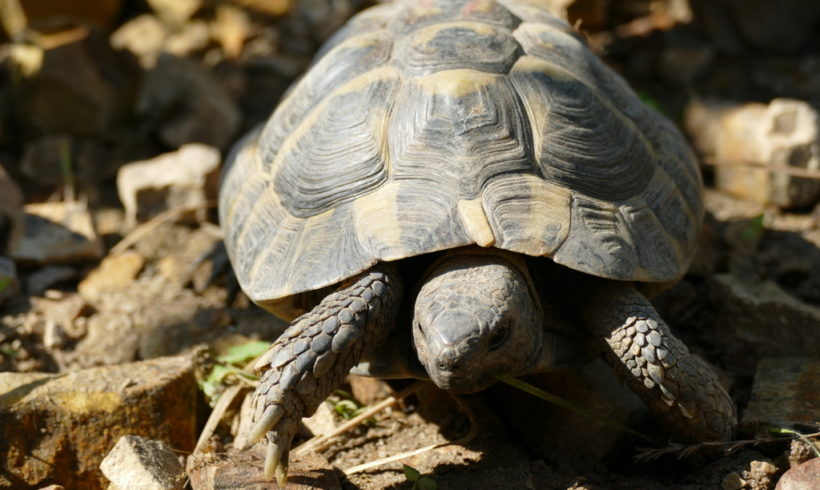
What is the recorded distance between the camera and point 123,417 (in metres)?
2.74

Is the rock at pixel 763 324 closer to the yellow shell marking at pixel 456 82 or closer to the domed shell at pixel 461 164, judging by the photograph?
the domed shell at pixel 461 164

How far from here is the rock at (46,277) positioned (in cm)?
384

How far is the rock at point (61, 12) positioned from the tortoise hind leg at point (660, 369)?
408 cm

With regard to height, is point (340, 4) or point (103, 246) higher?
point (340, 4)

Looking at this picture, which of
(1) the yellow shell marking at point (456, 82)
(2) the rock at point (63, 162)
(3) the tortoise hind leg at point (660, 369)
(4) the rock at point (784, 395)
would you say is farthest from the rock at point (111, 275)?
(4) the rock at point (784, 395)

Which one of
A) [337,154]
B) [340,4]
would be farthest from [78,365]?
[340,4]

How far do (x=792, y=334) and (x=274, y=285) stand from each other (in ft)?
6.56

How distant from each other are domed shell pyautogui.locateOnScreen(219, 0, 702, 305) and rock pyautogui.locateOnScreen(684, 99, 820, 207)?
110 cm

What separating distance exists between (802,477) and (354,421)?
1.42m

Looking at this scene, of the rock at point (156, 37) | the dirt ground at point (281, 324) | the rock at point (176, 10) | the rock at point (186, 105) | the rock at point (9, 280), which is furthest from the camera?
the rock at point (176, 10)

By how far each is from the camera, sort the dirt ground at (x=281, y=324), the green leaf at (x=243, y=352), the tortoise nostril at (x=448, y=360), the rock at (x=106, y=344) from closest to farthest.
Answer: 1. the tortoise nostril at (x=448, y=360)
2. the dirt ground at (x=281, y=324)
3. the green leaf at (x=243, y=352)
4. the rock at (x=106, y=344)

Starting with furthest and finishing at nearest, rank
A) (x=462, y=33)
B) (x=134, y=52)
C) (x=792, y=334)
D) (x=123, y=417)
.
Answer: (x=134, y=52)
(x=792, y=334)
(x=462, y=33)
(x=123, y=417)

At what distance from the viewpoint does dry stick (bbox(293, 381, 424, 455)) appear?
2.83m

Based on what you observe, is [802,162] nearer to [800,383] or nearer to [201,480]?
[800,383]
